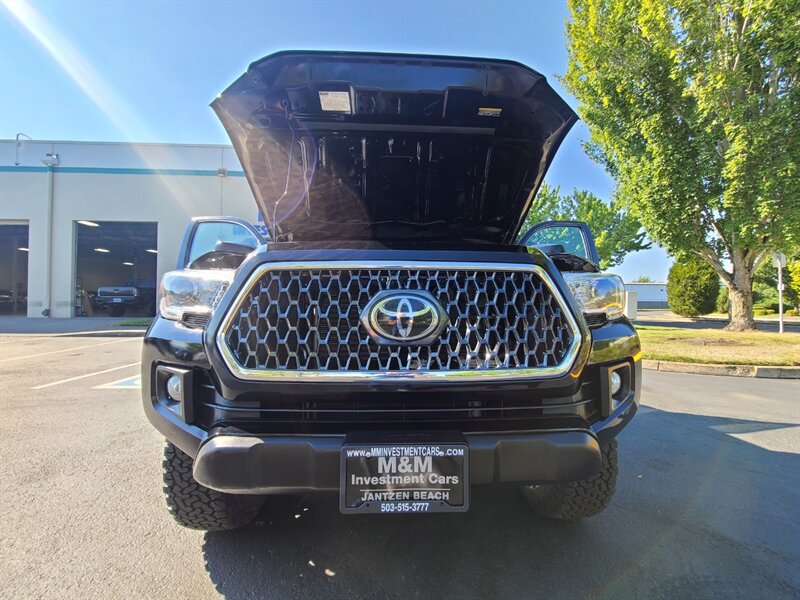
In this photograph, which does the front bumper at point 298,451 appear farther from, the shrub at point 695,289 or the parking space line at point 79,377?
the shrub at point 695,289

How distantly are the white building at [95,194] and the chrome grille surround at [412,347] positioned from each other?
19.0 m

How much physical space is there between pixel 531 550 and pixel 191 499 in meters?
1.58

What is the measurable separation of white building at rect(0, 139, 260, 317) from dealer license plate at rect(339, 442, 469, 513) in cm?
1937

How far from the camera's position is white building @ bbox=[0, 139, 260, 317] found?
1895cm

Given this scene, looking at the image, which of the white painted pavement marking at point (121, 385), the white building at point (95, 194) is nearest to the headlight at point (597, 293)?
the white painted pavement marking at point (121, 385)

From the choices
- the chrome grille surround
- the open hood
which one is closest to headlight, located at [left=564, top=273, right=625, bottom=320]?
the chrome grille surround

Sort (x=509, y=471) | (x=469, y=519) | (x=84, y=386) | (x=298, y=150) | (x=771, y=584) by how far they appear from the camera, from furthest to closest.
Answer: (x=84, y=386), (x=298, y=150), (x=469, y=519), (x=771, y=584), (x=509, y=471)

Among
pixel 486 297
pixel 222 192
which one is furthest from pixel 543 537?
pixel 222 192

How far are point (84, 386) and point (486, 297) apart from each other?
19.5ft

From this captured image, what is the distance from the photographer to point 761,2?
32.6 feet

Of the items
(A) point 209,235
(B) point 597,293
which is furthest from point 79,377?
(B) point 597,293

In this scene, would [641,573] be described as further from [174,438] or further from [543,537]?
[174,438]

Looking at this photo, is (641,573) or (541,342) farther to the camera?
(641,573)

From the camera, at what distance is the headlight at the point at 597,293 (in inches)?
74.2
